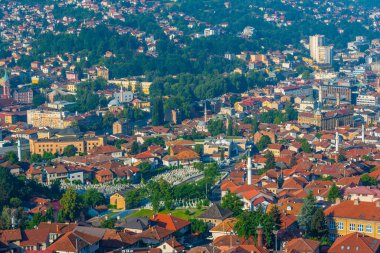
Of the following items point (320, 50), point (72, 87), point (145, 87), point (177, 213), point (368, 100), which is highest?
point (320, 50)

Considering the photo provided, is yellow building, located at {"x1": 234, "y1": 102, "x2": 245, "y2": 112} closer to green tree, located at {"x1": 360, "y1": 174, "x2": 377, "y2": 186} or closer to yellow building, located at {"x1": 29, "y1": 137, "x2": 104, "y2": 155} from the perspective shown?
yellow building, located at {"x1": 29, "y1": 137, "x2": 104, "y2": 155}

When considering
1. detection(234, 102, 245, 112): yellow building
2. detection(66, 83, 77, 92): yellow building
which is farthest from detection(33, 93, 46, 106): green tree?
detection(234, 102, 245, 112): yellow building

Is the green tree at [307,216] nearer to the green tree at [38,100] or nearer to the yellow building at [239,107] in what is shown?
the yellow building at [239,107]

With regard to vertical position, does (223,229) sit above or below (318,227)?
below

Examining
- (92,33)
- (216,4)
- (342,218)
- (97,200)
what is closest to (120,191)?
(97,200)

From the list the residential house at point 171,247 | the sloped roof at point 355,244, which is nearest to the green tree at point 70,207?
the residential house at point 171,247

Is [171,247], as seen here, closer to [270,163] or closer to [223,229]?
[223,229]

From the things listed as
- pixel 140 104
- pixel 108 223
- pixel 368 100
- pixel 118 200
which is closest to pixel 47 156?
pixel 118 200

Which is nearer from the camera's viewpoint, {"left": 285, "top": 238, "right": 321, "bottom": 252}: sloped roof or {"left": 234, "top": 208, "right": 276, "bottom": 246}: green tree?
{"left": 285, "top": 238, "right": 321, "bottom": 252}: sloped roof
